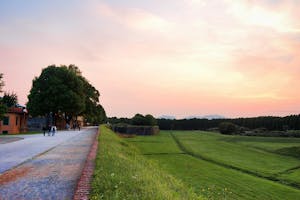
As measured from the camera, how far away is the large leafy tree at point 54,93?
5303 centimetres

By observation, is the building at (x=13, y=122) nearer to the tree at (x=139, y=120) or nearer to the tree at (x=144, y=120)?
the tree at (x=139, y=120)

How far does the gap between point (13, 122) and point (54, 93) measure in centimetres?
890

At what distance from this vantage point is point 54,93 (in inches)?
2100

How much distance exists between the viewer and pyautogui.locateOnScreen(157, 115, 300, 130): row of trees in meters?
84.3

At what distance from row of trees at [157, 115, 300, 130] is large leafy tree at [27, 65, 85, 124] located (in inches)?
2292

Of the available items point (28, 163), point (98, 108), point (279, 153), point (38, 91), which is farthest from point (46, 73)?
point (28, 163)

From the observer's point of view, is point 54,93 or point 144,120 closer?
point 54,93

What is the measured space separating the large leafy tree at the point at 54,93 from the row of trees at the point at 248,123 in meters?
58.2

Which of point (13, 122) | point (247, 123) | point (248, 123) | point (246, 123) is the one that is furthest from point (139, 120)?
point (246, 123)

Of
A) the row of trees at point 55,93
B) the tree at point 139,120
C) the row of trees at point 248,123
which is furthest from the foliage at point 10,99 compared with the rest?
the row of trees at point 248,123

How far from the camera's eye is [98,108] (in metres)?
76.3

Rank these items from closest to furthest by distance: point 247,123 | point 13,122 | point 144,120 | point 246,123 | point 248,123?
point 13,122 → point 144,120 → point 248,123 → point 247,123 → point 246,123

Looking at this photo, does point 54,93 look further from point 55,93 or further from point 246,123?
point 246,123

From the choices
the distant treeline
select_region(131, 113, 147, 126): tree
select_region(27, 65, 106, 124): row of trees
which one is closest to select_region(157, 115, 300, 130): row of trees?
the distant treeline
